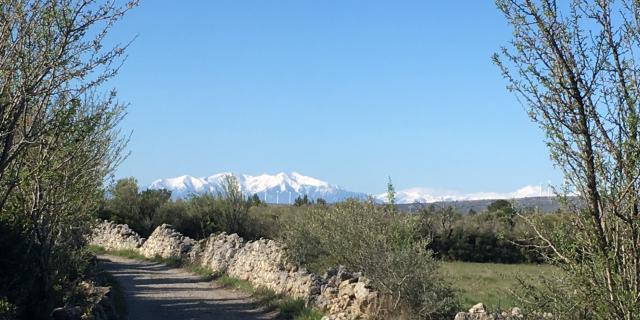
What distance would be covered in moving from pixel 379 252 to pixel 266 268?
6602 millimetres

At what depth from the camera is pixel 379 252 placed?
14109mm

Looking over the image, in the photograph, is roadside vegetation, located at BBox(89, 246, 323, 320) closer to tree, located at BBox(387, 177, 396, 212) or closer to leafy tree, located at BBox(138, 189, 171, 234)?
tree, located at BBox(387, 177, 396, 212)

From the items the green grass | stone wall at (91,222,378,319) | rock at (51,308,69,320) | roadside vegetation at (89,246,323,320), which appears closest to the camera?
rock at (51,308,69,320)

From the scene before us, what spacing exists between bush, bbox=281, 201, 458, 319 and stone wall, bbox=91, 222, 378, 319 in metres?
0.45

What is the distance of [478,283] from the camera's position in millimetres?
23109

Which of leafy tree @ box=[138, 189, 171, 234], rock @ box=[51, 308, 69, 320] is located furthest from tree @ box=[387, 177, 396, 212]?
leafy tree @ box=[138, 189, 171, 234]

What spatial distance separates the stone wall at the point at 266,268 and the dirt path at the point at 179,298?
0.86 meters

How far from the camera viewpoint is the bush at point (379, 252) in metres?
12.5

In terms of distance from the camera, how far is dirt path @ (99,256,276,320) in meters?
16.4

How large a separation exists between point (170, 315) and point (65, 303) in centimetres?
492

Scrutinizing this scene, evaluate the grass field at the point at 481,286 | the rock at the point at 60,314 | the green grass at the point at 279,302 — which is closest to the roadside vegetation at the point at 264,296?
the green grass at the point at 279,302

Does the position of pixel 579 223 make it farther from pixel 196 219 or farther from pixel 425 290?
pixel 196 219

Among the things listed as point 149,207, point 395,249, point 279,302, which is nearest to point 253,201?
point 149,207

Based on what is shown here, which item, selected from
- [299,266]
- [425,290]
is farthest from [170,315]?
[425,290]
